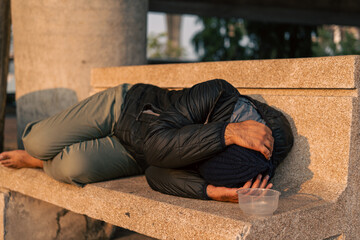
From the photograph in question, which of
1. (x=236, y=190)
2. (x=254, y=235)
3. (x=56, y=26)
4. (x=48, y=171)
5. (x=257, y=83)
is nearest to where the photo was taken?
(x=254, y=235)

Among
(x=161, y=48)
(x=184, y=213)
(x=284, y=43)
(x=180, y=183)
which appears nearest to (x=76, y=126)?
(x=180, y=183)

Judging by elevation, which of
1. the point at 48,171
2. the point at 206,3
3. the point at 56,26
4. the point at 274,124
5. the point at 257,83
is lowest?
the point at 48,171

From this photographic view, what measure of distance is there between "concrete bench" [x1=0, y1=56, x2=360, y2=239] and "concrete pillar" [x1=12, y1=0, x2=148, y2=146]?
5.82 feet

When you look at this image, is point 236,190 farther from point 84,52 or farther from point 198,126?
point 84,52

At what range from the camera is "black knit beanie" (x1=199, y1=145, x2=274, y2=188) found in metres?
2.41

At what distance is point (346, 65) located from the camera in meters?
2.63

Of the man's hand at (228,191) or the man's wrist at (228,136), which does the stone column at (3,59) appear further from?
the man's wrist at (228,136)

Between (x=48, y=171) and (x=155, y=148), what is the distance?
1187 millimetres

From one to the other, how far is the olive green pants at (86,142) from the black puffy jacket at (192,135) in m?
0.39

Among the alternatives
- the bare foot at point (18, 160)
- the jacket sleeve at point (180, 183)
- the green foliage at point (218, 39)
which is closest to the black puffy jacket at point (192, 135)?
the jacket sleeve at point (180, 183)

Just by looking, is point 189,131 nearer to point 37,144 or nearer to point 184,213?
point 184,213

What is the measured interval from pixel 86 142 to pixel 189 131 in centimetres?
113

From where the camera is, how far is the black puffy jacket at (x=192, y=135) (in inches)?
95.9

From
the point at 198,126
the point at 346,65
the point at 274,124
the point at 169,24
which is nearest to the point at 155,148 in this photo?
the point at 198,126
